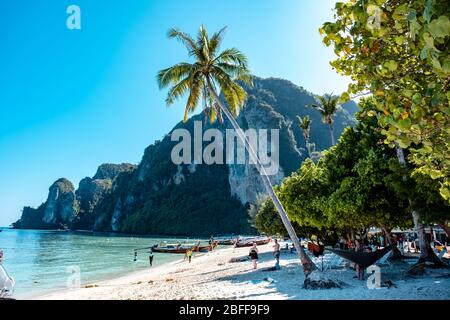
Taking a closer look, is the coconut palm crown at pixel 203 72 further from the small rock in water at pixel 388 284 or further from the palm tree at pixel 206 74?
the small rock in water at pixel 388 284

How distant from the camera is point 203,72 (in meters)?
14.4

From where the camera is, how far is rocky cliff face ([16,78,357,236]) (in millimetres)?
131375

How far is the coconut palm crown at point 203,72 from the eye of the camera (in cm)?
1409

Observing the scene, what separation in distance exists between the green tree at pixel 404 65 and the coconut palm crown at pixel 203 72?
10670 mm

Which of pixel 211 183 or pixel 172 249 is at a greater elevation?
pixel 211 183

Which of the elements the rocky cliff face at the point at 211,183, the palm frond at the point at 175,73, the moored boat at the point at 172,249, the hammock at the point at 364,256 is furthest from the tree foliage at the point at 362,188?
the rocky cliff face at the point at 211,183

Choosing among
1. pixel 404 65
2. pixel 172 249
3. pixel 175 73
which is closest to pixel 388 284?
pixel 404 65

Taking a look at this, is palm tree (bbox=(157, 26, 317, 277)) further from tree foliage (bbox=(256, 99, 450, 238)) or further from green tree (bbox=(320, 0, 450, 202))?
green tree (bbox=(320, 0, 450, 202))

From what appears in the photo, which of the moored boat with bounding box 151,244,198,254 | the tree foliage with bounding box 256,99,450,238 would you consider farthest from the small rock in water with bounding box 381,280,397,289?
the moored boat with bounding box 151,244,198,254

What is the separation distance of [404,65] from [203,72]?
37.6 feet

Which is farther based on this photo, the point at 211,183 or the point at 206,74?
the point at 211,183

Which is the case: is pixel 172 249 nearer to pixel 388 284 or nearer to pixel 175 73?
pixel 175 73
